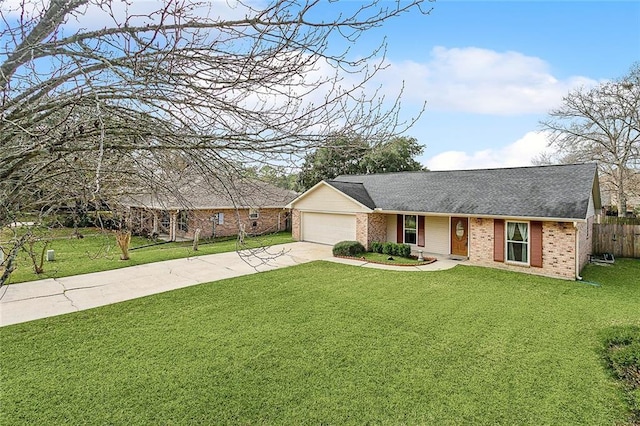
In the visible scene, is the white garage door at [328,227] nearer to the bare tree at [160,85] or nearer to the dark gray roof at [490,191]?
the dark gray roof at [490,191]

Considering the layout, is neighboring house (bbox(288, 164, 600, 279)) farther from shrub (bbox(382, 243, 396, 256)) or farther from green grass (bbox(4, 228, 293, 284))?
green grass (bbox(4, 228, 293, 284))

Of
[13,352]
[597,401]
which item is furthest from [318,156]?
[13,352]

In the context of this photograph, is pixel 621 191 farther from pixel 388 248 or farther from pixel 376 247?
pixel 376 247

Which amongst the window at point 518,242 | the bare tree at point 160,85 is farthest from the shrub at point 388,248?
the bare tree at point 160,85

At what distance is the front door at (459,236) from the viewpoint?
14968 millimetres

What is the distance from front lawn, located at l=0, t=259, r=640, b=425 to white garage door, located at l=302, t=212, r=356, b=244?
799 centimetres

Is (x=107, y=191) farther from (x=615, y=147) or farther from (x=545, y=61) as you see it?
(x=615, y=147)

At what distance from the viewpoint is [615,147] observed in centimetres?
2527

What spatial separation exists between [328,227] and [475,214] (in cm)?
773

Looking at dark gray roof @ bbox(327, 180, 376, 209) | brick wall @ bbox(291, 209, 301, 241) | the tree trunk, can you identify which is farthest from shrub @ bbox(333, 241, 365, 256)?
the tree trunk

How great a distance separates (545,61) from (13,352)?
17232mm

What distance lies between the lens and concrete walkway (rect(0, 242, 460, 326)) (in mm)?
8252

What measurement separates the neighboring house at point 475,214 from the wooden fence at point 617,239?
1.04 metres

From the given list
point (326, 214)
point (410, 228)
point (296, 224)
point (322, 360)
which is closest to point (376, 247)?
point (410, 228)
